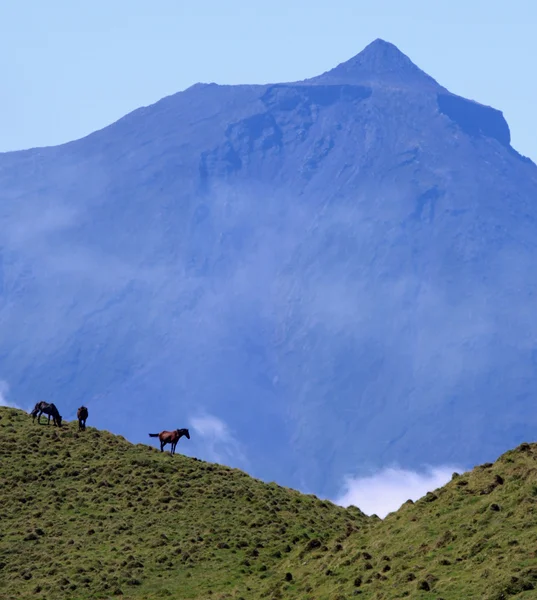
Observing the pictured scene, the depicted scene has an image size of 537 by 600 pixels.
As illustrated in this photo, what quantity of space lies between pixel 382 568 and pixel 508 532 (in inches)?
206

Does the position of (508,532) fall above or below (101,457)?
below

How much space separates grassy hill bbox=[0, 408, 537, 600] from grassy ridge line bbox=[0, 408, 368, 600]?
0.10 metres

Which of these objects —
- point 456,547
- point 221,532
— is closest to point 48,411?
point 221,532

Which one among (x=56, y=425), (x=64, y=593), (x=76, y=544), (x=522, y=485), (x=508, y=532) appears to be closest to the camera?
(x=508, y=532)

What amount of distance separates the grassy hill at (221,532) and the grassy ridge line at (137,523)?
0.33 ft

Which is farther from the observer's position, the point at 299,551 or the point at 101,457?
the point at 101,457

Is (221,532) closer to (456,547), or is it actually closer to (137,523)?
(137,523)

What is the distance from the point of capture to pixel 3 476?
69.3 meters

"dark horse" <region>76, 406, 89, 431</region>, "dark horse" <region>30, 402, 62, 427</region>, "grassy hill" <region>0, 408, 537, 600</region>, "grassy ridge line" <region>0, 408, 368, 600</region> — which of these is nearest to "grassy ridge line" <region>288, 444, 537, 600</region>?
"grassy hill" <region>0, 408, 537, 600</region>

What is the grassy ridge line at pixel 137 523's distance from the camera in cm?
5466

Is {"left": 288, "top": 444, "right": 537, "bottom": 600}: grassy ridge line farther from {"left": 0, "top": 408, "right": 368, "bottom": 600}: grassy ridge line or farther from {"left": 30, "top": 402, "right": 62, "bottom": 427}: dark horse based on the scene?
{"left": 30, "top": 402, "right": 62, "bottom": 427}: dark horse

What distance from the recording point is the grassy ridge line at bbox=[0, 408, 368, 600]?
54.7 m

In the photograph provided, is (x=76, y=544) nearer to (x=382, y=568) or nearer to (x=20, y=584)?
(x=20, y=584)

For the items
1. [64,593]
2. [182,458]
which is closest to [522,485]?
[64,593]
